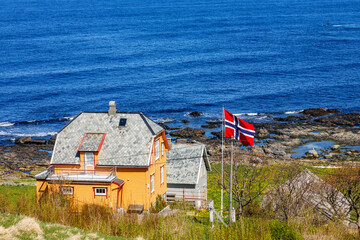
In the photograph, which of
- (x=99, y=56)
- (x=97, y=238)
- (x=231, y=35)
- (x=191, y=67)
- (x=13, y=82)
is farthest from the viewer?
(x=231, y=35)

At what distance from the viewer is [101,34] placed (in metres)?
191

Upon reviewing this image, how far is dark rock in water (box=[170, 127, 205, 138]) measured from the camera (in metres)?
75.6

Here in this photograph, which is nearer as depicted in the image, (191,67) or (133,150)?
(133,150)

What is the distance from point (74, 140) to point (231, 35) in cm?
14546

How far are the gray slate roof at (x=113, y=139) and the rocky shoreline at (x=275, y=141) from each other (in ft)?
69.3

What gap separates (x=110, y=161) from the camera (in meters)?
39.5

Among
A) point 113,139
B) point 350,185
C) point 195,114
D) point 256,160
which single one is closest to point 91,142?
point 113,139

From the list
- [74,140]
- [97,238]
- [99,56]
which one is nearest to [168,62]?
[99,56]

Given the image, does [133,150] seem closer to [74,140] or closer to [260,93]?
[74,140]

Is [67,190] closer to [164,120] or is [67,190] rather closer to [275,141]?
[275,141]

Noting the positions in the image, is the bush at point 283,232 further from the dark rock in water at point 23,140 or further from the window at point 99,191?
the dark rock in water at point 23,140

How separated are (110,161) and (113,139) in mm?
2367

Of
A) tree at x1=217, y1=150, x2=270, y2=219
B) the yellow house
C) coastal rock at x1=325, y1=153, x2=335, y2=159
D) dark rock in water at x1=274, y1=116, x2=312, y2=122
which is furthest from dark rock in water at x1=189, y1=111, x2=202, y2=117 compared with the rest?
the yellow house

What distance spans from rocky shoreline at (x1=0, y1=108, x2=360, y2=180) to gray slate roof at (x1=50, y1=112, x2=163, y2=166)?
21130 millimetres
